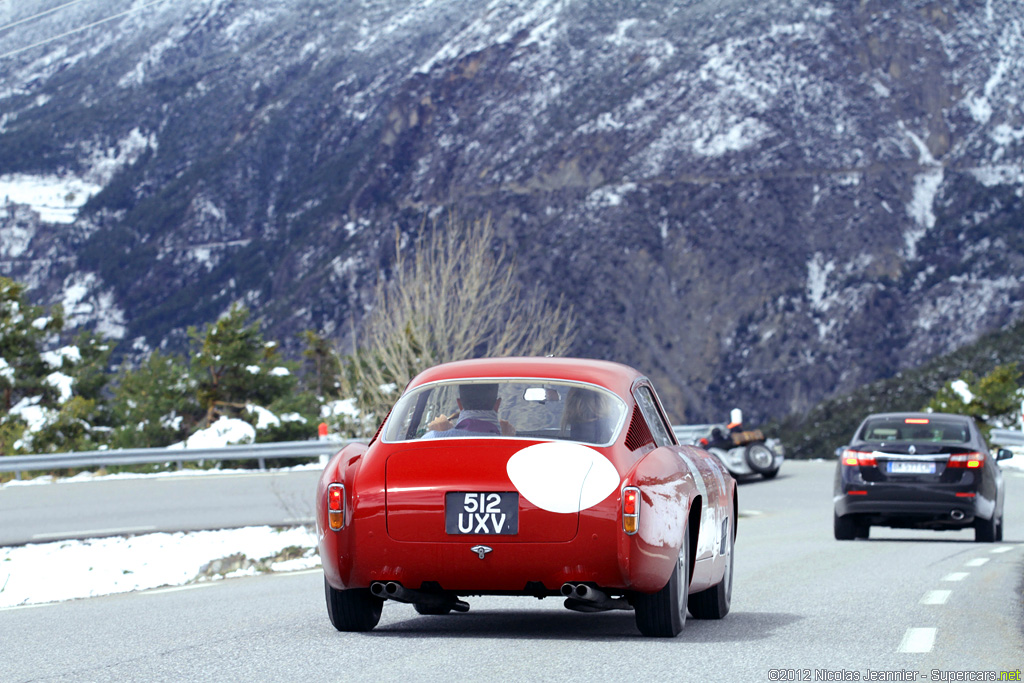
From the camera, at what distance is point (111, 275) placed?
197 m

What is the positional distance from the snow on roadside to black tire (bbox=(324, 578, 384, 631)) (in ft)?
17.3

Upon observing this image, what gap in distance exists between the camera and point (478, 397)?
7.22 m

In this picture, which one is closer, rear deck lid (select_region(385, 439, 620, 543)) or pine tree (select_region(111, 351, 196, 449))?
rear deck lid (select_region(385, 439, 620, 543))

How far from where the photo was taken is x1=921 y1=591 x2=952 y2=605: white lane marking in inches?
370

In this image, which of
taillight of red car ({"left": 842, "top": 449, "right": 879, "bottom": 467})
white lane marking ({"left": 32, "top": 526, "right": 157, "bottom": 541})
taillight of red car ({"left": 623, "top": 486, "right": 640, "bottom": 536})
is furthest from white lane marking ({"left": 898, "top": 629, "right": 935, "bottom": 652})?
white lane marking ({"left": 32, "top": 526, "right": 157, "bottom": 541})

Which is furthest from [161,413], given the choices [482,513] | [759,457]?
[482,513]

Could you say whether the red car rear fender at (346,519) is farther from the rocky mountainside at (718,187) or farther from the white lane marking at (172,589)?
the rocky mountainside at (718,187)

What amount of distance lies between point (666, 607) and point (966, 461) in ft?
30.4

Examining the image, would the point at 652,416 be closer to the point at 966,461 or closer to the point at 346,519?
the point at 346,519

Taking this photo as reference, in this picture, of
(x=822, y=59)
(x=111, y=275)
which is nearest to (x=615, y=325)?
(x=822, y=59)

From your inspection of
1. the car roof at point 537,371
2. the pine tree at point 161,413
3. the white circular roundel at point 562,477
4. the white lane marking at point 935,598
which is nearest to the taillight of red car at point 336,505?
the car roof at point 537,371

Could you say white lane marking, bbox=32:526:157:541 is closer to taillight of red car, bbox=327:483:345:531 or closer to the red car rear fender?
the red car rear fender

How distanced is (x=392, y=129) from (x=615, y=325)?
2360 inches

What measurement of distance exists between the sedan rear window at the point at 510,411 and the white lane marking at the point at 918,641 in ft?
5.99
